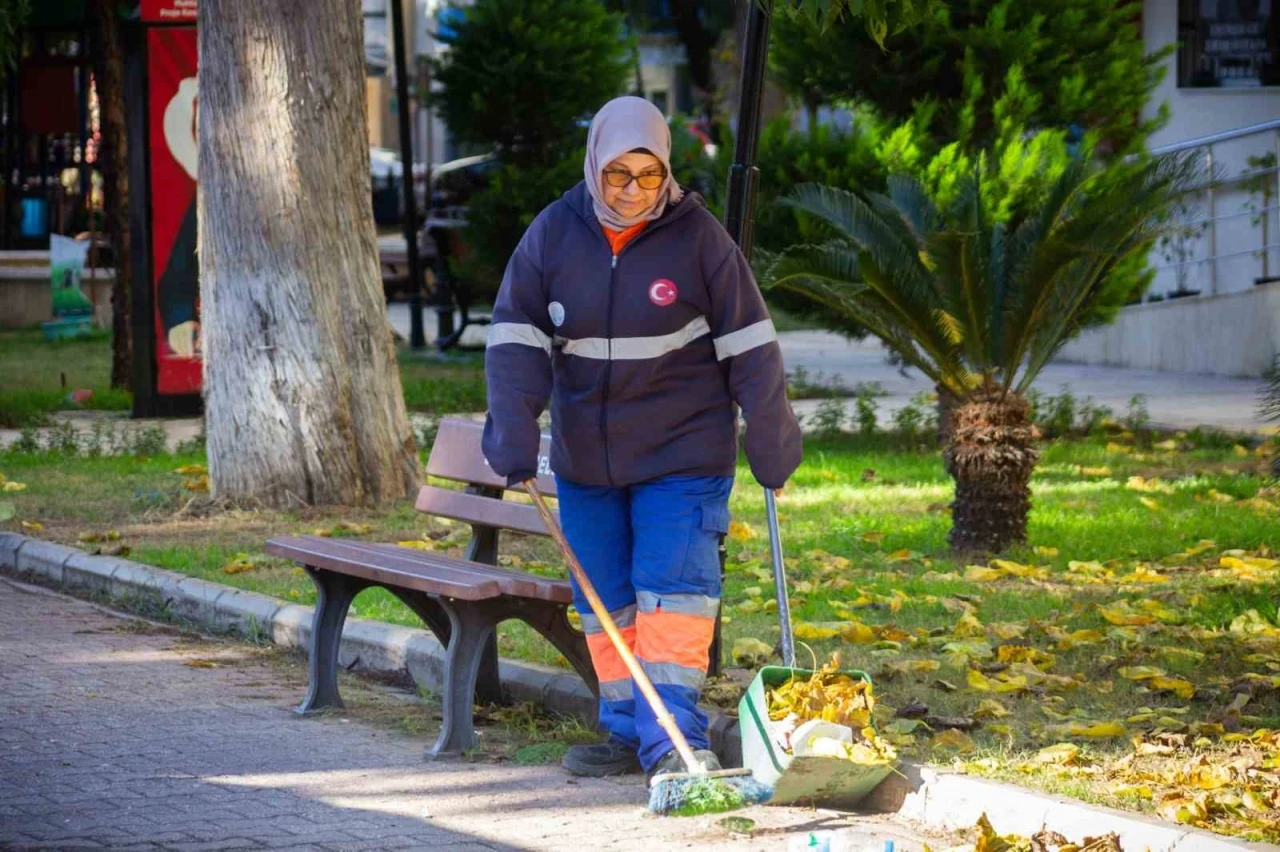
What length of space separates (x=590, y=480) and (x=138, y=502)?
18.9 ft

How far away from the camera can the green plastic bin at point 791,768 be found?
16.0 ft

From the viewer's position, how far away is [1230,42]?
2000 centimetres

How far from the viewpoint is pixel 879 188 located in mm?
12562

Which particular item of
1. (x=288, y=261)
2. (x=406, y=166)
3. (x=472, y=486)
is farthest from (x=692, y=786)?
(x=406, y=166)

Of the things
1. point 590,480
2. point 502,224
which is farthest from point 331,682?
point 502,224

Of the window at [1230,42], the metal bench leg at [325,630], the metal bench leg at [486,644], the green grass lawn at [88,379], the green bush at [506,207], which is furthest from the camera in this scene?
the window at [1230,42]

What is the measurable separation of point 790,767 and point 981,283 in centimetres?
470

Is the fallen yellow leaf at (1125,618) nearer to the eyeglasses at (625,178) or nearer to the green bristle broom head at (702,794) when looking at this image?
the green bristle broom head at (702,794)

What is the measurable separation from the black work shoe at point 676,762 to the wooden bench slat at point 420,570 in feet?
2.07

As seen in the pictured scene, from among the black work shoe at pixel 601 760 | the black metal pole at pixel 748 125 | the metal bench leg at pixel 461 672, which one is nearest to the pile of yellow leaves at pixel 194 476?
the metal bench leg at pixel 461 672

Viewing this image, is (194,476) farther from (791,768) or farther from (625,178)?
(791,768)

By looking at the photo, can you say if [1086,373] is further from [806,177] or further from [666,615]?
[666,615]

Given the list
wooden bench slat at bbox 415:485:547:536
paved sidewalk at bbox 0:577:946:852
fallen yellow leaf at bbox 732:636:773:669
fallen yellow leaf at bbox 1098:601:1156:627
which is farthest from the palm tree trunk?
paved sidewalk at bbox 0:577:946:852

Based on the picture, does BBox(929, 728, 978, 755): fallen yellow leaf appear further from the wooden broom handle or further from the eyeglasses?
the eyeglasses
